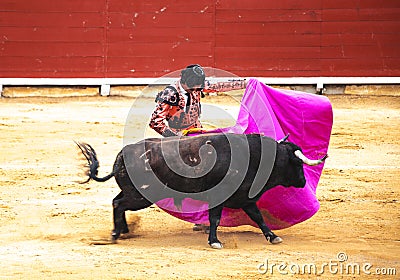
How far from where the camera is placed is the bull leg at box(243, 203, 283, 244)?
14.0 feet

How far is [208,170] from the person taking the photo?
13.9 ft

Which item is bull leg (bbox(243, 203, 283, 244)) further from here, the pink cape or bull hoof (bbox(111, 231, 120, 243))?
bull hoof (bbox(111, 231, 120, 243))

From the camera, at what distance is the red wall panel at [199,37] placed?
34.0 ft

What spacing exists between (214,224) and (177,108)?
0.83 m

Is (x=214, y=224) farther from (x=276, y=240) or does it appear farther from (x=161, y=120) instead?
(x=161, y=120)

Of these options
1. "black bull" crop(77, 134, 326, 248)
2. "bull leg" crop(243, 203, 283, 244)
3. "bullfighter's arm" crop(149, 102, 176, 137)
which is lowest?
"bull leg" crop(243, 203, 283, 244)

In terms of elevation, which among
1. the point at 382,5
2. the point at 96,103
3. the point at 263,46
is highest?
the point at 382,5

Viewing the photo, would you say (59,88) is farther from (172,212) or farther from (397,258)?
(397,258)

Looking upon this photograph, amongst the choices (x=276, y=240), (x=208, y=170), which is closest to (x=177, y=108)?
(x=208, y=170)

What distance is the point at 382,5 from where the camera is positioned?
411 inches

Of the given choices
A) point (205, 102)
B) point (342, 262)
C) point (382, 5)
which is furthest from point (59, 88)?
point (342, 262)

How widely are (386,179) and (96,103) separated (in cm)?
463

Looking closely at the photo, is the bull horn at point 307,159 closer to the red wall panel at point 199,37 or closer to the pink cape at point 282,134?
the pink cape at point 282,134

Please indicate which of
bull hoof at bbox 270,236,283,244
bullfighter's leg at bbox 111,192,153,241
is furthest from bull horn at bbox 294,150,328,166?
bullfighter's leg at bbox 111,192,153,241
